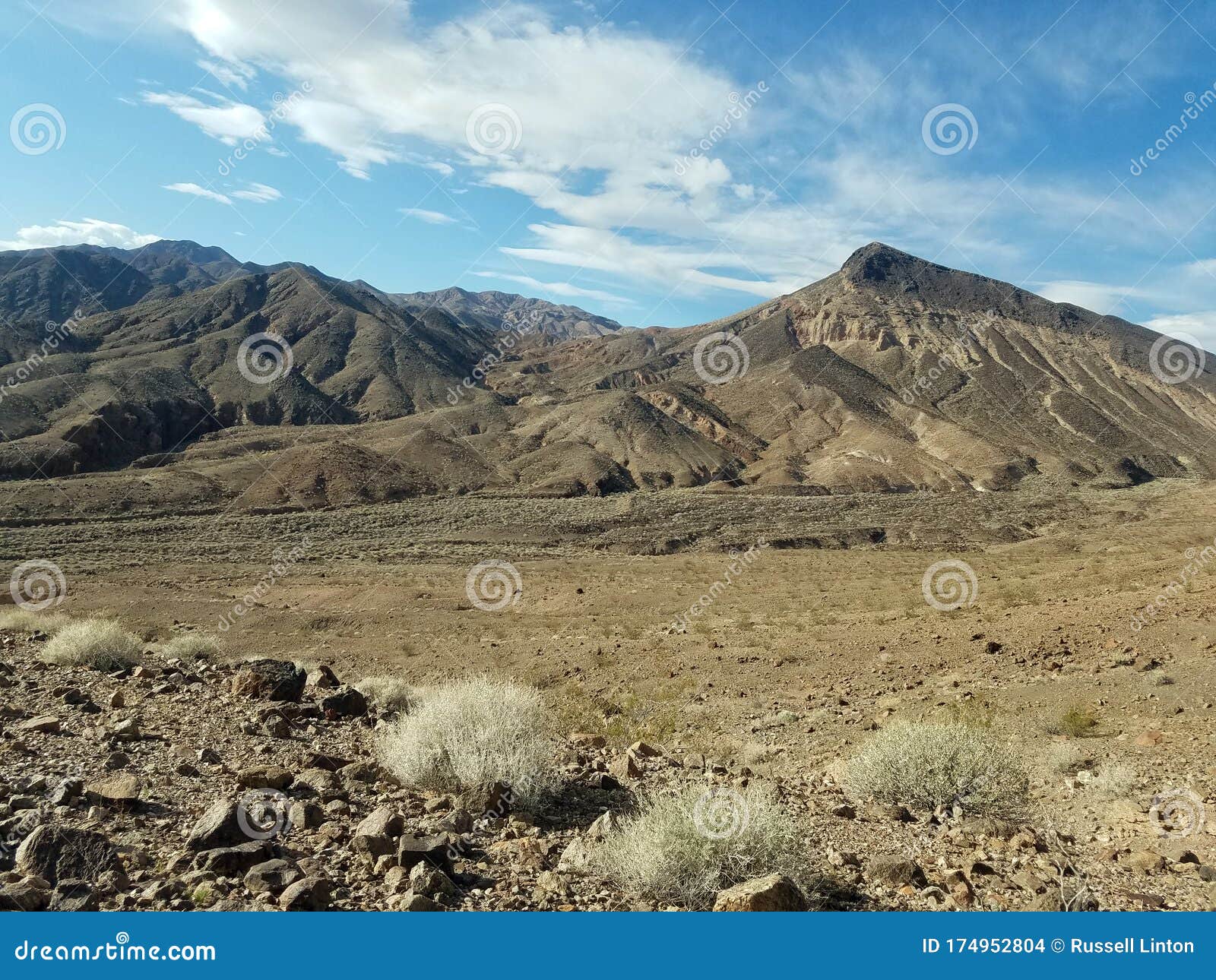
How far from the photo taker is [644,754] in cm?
832

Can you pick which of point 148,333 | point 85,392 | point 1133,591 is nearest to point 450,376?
point 148,333

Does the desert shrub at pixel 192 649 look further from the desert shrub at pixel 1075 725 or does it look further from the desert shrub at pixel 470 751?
the desert shrub at pixel 1075 725

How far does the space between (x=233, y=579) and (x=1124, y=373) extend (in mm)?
131405

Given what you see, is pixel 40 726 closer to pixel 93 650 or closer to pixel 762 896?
pixel 93 650

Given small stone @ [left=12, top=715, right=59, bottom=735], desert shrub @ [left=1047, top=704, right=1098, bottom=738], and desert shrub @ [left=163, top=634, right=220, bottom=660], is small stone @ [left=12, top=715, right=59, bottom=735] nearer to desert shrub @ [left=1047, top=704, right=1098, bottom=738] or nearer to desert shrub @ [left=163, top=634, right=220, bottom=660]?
desert shrub @ [left=163, top=634, right=220, bottom=660]

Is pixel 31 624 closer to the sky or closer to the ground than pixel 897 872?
closer to the ground

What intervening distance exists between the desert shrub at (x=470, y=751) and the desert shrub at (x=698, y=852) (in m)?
1.19

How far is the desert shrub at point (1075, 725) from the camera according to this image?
8.48 m

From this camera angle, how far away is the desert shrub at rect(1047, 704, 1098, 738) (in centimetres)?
848

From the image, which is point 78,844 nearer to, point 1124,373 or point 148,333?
point 148,333

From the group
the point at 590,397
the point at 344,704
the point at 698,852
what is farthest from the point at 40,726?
the point at 590,397

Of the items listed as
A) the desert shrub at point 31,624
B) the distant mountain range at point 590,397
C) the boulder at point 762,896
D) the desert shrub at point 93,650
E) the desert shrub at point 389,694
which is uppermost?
the distant mountain range at point 590,397

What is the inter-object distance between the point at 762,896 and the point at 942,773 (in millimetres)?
3195

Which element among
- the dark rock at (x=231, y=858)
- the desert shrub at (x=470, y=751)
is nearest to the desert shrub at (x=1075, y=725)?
the desert shrub at (x=470, y=751)
